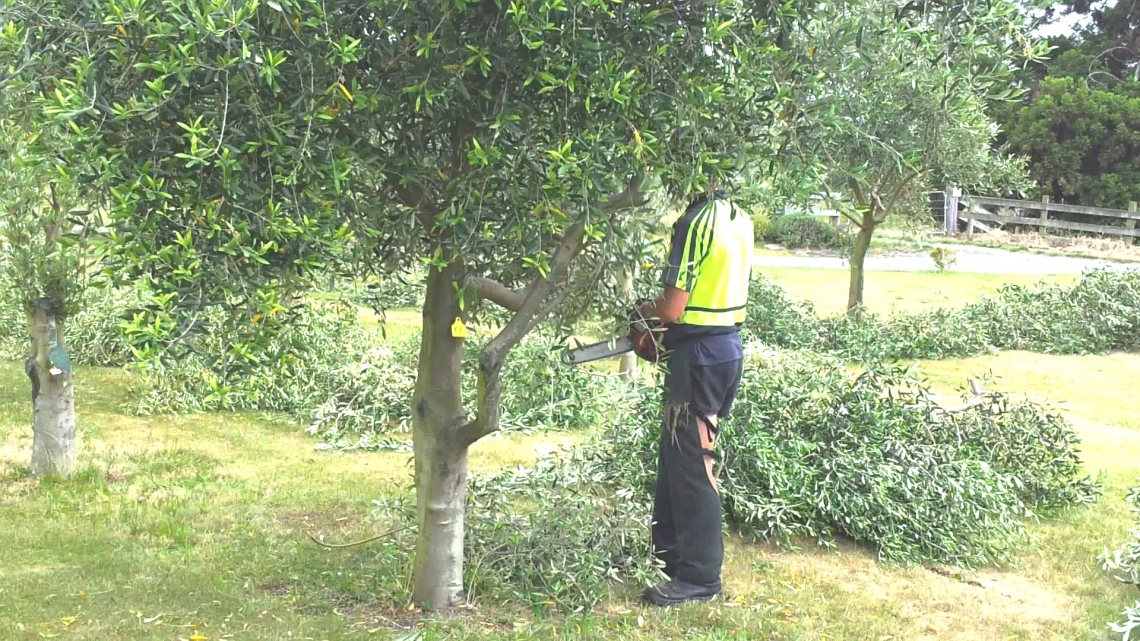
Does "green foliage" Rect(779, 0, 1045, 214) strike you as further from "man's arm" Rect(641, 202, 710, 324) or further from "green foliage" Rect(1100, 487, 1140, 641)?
"green foliage" Rect(1100, 487, 1140, 641)

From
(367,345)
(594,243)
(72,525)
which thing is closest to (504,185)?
(594,243)

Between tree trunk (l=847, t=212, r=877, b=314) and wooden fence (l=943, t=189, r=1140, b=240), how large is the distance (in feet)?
49.2

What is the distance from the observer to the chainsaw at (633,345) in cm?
466

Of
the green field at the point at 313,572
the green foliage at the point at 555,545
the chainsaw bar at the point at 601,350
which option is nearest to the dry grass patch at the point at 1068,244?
the green field at the point at 313,572

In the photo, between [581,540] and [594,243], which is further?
[581,540]

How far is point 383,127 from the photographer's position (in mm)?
3654

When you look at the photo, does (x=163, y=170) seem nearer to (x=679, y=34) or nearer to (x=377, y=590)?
(x=679, y=34)

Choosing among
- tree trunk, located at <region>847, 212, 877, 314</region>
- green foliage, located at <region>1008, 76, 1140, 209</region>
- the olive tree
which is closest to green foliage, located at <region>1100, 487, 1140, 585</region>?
the olive tree

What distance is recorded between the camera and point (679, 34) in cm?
356

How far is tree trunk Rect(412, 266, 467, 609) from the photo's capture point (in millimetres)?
4598

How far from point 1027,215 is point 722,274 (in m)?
29.2

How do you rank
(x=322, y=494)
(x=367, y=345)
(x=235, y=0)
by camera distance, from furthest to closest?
(x=367, y=345) → (x=322, y=494) → (x=235, y=0)

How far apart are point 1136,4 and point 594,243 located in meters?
35.3

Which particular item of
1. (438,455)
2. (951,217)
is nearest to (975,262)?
(951,217)
